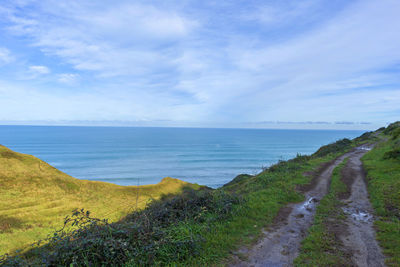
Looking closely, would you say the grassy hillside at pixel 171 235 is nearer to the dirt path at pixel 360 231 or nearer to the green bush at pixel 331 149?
the dirt path at pixel 360 231

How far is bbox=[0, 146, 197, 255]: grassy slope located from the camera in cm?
1336

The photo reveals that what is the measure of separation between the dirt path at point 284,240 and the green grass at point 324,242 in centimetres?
24

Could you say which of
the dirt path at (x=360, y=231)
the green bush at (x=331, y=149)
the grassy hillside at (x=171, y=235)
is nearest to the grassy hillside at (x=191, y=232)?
the grassy hillside at (x=171, y=235)

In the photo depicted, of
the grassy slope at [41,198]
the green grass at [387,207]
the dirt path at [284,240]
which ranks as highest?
the green grass at [387,207]

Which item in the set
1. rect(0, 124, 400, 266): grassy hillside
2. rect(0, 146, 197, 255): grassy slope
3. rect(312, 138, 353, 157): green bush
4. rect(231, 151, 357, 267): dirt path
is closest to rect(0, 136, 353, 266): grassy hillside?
rect(0, 124, 400, 266): grassy hillside

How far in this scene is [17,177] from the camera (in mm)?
18641

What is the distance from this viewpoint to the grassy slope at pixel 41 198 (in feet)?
43.8

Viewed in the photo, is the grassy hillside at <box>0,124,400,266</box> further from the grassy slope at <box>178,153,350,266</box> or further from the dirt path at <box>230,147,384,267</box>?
the dirt path at <box>230,147,384,267</box>

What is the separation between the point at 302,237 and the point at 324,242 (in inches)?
29.4

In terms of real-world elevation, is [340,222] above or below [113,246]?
below

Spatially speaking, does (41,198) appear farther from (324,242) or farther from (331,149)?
(331,149)

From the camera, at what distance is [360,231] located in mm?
7414

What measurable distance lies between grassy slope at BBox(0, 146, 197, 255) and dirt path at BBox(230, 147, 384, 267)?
8223 mm

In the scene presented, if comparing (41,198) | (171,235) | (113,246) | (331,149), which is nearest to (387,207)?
(171,235)
